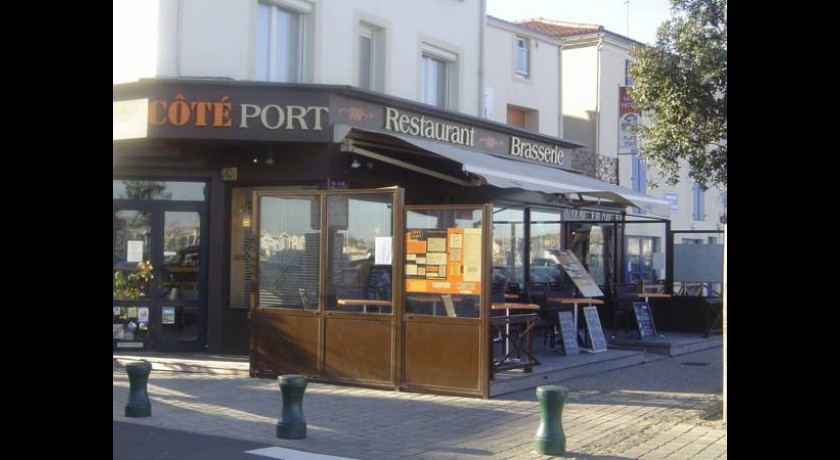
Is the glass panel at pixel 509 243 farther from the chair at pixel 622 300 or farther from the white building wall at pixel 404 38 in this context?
the white building wall at pixel 404 38

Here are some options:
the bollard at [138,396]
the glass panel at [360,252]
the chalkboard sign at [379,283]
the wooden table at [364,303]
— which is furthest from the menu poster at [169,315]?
the bollard at [138,396]

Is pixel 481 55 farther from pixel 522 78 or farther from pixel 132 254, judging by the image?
pixel 132 254

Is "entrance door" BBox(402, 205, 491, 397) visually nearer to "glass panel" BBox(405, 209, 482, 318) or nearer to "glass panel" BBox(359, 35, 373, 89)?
"glass panel" BBox(405, 209, 482, 318)

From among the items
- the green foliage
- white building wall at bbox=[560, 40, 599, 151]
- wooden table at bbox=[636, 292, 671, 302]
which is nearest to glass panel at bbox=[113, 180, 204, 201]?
the green foliage

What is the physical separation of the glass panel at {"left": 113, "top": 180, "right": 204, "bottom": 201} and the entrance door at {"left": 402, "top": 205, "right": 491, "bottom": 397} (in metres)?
4.29

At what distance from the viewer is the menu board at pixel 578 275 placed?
13812 millimetres

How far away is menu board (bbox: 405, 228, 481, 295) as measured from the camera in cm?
986

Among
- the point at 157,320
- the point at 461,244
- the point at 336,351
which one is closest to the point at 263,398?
the point at 336,351

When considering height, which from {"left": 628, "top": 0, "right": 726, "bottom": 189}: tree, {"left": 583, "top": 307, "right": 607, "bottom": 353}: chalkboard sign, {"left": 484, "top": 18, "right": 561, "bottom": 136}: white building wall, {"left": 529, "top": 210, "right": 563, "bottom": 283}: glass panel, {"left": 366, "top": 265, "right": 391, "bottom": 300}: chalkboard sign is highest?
{"left": 484, "top": 18, "right": 561, "bottom": 136}: white building wall

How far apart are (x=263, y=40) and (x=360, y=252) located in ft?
15.1

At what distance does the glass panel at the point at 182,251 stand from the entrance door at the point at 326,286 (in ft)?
7.69
